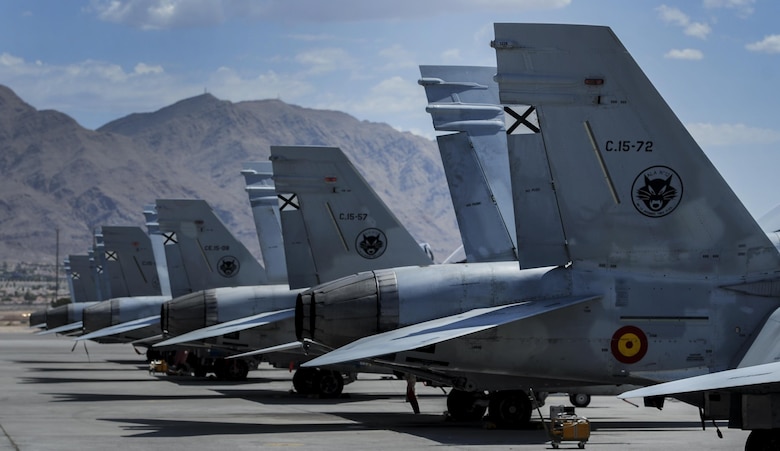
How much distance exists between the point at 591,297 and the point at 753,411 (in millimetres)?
4071

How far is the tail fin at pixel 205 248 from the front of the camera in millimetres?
35656

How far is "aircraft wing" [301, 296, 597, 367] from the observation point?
16922 mm

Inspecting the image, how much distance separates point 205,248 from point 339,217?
11823 mm

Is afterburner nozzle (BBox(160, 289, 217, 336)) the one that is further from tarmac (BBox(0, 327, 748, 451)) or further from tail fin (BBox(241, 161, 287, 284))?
tail fin (BBox(241, 161, 287, 284))

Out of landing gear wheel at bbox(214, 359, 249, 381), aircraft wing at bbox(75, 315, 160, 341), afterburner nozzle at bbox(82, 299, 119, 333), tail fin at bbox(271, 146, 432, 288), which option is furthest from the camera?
afterburner nozzle at bbox(82, 299, 119, 333)

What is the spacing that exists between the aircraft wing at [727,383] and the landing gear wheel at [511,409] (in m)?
7.03

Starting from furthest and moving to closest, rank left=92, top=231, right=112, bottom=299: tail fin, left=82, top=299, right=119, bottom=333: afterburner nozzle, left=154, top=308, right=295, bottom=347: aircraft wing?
left=92, top=231, right=112, bottom=299: tail fin → left=82, top=299, right=119, bottom=333: afterburner nozzle → left=154, top=308, right=295, bottom=347: aircraft wing

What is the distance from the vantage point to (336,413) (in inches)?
969

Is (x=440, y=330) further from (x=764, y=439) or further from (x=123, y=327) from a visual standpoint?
(x=123, y=327)

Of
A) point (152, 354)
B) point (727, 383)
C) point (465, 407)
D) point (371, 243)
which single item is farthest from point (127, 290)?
point (727, 383)

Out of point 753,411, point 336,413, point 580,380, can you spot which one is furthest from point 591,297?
point 336,413

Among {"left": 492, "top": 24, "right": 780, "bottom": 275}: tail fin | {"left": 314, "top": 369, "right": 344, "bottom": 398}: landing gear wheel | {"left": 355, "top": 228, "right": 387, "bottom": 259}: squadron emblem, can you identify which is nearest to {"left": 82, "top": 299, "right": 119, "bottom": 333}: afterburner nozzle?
{"left": 314, "top": 369, "right": 344, "bottom": 398}: landing gear wheel

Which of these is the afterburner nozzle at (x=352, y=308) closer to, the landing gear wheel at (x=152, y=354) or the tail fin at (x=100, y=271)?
the landing gear wheel at (x=152, y=354)

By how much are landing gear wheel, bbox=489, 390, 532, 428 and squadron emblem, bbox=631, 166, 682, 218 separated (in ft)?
15.0
